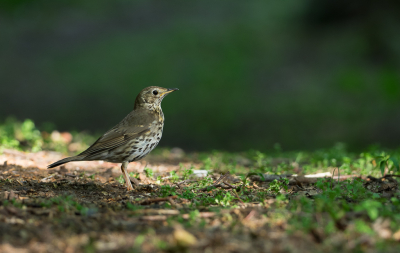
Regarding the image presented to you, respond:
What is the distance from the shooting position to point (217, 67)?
59.7 feet

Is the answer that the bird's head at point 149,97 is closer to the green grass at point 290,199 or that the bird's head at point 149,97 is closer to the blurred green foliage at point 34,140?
the green grass at point 290,199

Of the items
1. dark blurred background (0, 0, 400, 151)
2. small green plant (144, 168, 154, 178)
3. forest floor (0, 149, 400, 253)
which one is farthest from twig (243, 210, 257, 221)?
dark blurred background (0, 0, 400, 151)

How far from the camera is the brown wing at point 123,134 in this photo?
5691mm

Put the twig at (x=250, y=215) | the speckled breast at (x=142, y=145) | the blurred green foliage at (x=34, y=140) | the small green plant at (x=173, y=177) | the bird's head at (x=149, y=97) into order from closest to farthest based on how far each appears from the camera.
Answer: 1. the twig at (x=250, y=215)
2. the small green plant at (x=173, y=177)
3. the speckled breast at (x=142, y=145)
4. the bird's head at (x=149, y=97)
5. the blurred green foliage at (x=34, y=140)

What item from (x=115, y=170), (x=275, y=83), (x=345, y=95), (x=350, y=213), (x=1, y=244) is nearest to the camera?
(x=1, y=244)

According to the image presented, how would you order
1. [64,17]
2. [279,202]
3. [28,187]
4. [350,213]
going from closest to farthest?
[350,213]
[279,202]
[28,187]
[64,17]

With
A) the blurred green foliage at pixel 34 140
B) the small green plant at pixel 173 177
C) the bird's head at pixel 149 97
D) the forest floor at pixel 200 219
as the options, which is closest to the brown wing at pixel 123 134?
the bird's head at pixel 149 97

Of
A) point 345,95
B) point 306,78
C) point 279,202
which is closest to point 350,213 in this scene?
point 279,202

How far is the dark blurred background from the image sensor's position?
1407 cm

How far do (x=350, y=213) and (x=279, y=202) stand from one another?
66 cm

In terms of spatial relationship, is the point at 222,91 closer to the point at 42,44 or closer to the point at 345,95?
the point at 345,95

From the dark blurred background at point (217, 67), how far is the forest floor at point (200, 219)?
24.6 ft

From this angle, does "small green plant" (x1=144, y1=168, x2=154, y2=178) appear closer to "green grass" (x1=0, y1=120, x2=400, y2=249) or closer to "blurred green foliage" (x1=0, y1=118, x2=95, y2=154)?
"green grass" (x1=0, y1=120, x2=400, y2=249)

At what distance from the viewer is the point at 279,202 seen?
150 inches
